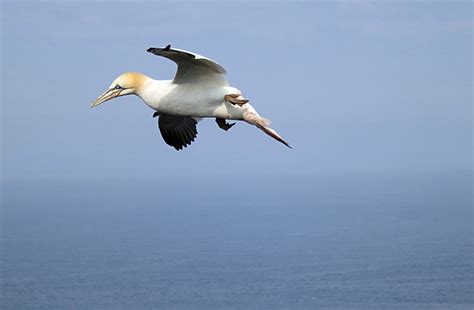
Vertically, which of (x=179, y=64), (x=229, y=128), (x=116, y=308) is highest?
(x=179, y=64)

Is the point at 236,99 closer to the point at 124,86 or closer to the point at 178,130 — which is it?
the point at 124,86

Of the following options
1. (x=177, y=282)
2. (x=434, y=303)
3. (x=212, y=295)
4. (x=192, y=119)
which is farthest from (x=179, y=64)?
(x=177, y=282)

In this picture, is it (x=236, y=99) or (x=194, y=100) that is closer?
(x=236, y=99)

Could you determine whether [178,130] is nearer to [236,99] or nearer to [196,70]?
[196,70]

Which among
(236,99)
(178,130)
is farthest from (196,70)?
(178,130)

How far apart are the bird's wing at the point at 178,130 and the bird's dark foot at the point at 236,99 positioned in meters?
2.84

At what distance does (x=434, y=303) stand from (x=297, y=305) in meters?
25.8

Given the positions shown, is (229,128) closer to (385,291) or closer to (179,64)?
(179,64)

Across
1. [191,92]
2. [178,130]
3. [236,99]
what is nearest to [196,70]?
[191,92]

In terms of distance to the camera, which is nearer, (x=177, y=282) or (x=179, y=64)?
(x=179, y=64)

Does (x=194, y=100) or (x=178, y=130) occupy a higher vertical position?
(x=194, y=100)

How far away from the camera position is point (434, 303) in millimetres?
168625

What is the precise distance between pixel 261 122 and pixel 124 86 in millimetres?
2545

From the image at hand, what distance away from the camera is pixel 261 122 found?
46.3 feet
